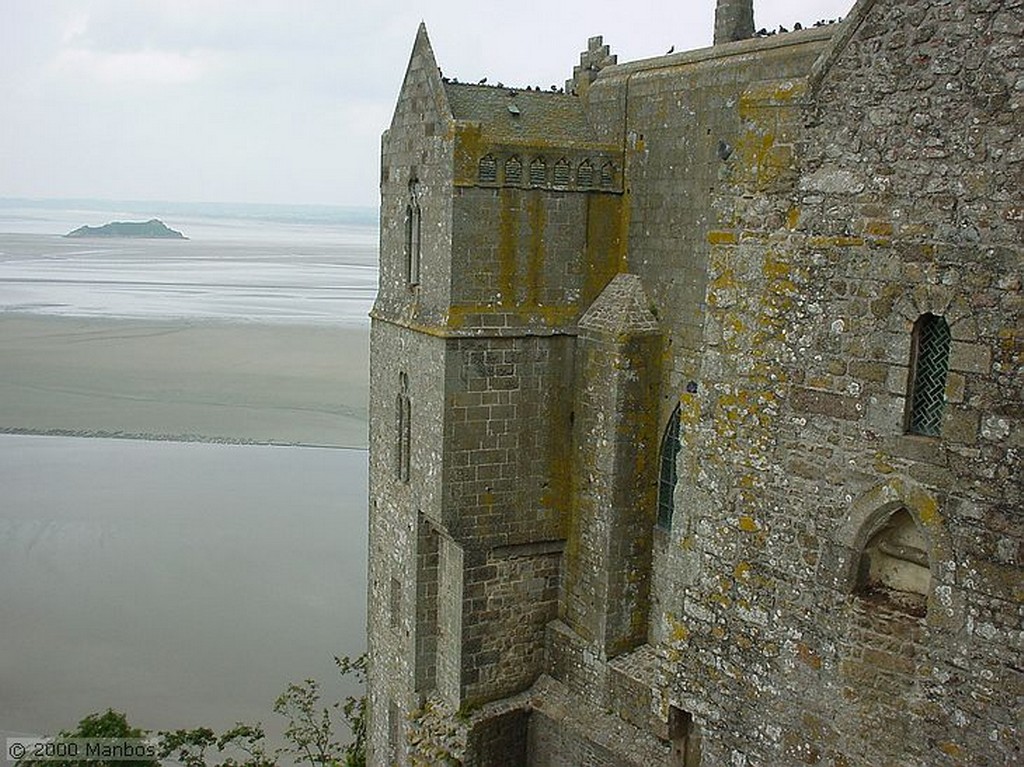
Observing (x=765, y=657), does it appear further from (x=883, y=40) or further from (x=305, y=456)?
(x=305, y=456)

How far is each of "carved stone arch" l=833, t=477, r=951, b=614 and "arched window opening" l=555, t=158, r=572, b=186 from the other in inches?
314

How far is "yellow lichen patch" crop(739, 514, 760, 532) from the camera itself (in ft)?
14.1

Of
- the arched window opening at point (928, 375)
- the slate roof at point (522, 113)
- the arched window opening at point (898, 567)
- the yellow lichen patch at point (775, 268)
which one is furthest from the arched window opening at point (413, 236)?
the arched window opening at point (928, 375)

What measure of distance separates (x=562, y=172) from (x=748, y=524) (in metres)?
7.70

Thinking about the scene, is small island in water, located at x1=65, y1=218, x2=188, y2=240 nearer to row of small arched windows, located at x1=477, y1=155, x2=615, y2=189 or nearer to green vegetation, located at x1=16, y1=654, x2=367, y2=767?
green vegetation, located at x1=16, y1=654, x2=367, y2=767

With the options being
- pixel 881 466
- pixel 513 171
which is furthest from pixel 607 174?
pixel 881 466

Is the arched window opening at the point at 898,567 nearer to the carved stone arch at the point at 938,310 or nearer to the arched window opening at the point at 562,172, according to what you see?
the carved stone arch at the point at 938,310

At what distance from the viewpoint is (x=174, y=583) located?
68.3ft

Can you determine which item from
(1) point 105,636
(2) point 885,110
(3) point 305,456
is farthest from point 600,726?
(3) point 305,456

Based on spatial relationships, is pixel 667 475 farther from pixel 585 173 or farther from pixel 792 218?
pixel 792 218

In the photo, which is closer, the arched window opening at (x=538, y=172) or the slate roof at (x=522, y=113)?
the arched window opening at (x=538, y=172)

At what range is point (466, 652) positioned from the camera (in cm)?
1178

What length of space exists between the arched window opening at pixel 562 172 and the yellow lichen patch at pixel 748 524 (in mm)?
7613

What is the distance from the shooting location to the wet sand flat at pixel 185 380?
1302 inches
